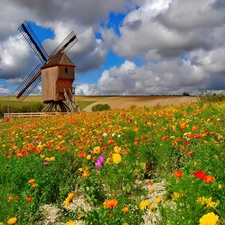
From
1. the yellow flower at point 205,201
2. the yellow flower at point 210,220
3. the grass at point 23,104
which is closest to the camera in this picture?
the yellow flower at point 210,220

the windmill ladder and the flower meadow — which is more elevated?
the windmill ladder

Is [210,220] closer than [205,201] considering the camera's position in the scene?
Yes

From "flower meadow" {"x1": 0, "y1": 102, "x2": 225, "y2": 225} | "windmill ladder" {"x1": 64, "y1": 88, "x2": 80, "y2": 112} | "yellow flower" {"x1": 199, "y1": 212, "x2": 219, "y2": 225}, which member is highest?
"windmill ladder" {"x1": 64, "y1": 88, "x2": 80, "y2": 112}

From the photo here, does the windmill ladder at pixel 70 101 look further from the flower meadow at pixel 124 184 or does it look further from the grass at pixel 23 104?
the flower meadow at pixel 124 184

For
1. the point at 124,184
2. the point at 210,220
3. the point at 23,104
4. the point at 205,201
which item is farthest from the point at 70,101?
the point at 23,104

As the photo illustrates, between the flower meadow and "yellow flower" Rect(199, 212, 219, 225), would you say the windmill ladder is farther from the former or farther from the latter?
"yellow flower" Rect(199, 212, 219, 225)

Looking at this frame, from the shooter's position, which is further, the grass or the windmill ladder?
the grass

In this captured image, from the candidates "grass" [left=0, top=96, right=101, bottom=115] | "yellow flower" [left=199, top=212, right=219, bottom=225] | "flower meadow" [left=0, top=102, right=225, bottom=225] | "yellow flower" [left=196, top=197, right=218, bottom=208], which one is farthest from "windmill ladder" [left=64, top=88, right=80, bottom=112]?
"yellow flower" [left=199, top=212, right=219, bottom=225]

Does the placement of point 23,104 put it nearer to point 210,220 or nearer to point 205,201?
point 205,201

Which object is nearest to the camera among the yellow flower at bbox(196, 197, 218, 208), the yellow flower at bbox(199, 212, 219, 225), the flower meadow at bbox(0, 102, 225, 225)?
the yellow flower at bbox(199, 212, 219, 225)

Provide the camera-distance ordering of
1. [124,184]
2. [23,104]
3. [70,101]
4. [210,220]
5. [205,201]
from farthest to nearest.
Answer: [23,104]
[70,101]
[124,184]
[205,201]
[210,220]

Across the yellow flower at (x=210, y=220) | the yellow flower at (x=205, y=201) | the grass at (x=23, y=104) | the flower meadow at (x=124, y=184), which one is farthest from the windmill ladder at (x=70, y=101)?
the yellow flower at (x=210, y=220)

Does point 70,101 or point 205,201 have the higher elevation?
point 70,101

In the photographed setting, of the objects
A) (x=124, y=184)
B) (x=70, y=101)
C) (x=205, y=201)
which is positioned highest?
(x=70, y=101)
